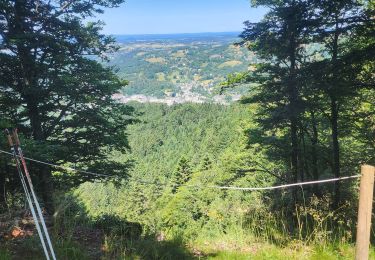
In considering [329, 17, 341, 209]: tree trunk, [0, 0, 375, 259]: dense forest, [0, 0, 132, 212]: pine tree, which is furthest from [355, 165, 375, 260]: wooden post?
[0, 0, 132, 212]: pine tree

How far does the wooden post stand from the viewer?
2377 millimetres

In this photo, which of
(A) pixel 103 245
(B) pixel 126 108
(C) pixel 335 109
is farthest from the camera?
(C) pixel 335 109

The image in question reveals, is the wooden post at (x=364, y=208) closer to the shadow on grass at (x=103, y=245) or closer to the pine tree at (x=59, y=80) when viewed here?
the shadow on grass at (x=103, y=245)

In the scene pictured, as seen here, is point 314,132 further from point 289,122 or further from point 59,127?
point 59,127

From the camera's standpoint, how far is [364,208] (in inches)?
97.3

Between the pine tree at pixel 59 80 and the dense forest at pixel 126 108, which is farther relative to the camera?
the pine tree at pixel 59 80

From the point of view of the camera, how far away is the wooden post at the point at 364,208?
93.6 inches

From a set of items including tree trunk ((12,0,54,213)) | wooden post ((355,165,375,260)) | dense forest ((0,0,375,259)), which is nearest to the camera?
wooden post ((355,165,375,260))

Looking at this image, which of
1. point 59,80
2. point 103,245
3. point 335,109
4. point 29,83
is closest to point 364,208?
point 103,245

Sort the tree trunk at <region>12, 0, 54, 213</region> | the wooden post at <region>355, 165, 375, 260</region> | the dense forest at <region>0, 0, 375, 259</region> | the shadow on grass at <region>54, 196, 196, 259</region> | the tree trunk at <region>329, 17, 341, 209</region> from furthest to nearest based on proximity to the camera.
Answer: the tree trunk at <region>12, 0, 54, 213</region> < the tree trunk at <region>329, 17, 341, 209</region> < the dense forest at <region>0, 0, 375, 259</region> < the shadow on grass at <region>54, 196, 196, 259</region> < the wooden post at <region>355, 165, 375, 260</region>

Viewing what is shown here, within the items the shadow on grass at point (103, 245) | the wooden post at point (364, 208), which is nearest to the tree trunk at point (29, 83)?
the shadow on grass at point (103, 245)

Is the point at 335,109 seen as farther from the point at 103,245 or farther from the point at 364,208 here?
the point at 364,208

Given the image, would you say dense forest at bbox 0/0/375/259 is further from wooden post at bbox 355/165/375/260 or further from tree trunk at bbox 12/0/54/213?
wooden post at bbox 355/165/375/260

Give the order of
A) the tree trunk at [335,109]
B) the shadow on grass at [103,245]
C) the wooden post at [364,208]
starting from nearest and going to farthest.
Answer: the wooden post at [364,208]
the shadow on grass at [103,245]
the tree trunk at [335,109]
